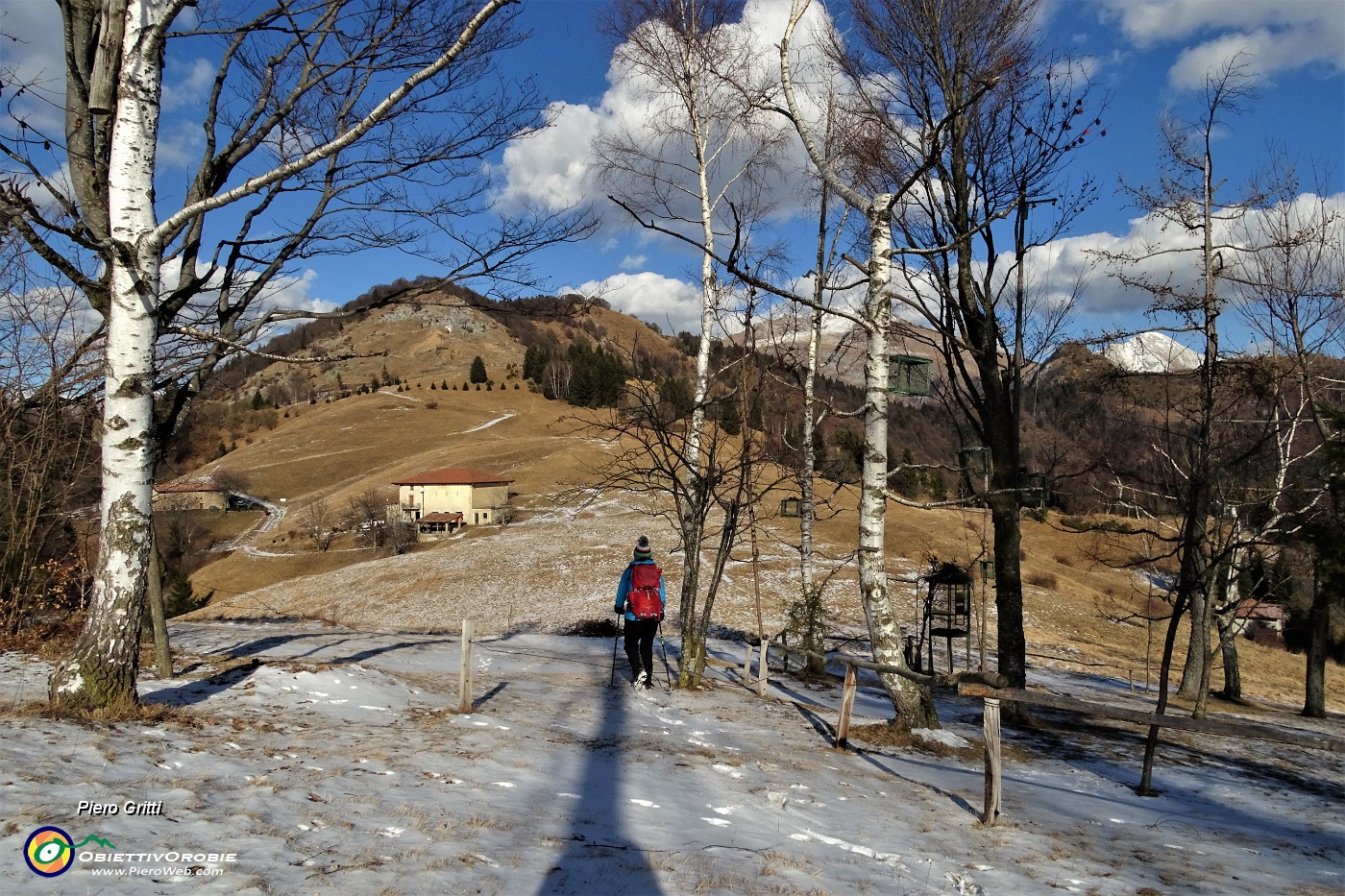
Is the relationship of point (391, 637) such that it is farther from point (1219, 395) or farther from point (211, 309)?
point (1219, 395)

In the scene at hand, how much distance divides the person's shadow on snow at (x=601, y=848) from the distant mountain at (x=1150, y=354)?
30.5ft

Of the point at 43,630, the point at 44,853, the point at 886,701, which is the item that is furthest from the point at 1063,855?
the point at 43,630

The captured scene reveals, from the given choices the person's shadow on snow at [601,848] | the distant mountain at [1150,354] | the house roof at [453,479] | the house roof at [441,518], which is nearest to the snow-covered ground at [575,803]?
the person's shadow on snow at [601,848]

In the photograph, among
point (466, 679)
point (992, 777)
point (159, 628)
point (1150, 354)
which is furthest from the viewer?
point (1150, 354)

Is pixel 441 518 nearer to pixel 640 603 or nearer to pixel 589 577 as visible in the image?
pixel 589 577

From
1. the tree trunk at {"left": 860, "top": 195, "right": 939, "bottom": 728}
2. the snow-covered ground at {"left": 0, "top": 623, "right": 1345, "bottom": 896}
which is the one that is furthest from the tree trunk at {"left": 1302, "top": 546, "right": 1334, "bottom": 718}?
the tree trunk at {"left": 860, "top": 195, "right": 939, "bottom": 728}

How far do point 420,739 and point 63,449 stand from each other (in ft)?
22.3

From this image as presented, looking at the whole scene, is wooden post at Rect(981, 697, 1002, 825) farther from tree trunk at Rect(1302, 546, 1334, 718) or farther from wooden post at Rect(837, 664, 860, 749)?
tree trunk at Rect(1302, 546, 1334, 718)

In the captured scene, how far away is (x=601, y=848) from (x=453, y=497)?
60344 millimetres

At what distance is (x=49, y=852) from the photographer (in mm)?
3131

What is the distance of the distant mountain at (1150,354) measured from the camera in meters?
11.4

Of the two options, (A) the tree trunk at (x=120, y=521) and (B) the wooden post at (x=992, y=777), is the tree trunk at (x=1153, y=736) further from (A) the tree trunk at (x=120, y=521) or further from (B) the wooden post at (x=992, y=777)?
(A) the tree trunk at (x=120, y=521)

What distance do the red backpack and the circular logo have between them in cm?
680

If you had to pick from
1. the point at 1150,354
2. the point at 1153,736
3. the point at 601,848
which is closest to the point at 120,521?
the point at 601,848
